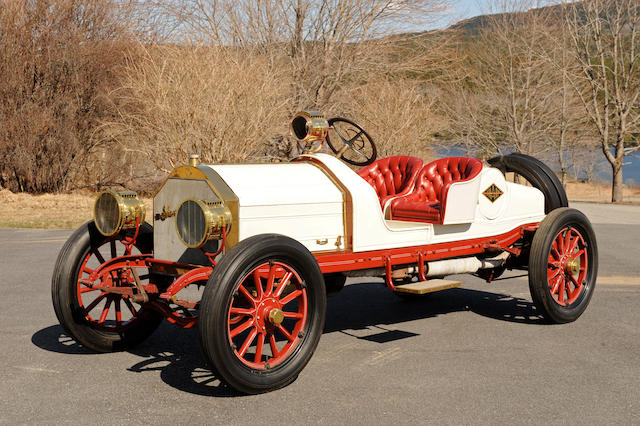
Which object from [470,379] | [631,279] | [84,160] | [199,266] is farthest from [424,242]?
[84,160]

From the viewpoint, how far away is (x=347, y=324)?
575cm

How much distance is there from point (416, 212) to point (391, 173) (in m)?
1.03

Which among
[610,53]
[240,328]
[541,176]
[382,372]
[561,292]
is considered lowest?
[382,372]

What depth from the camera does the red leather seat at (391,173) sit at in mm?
6195

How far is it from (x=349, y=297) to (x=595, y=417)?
3.49 m

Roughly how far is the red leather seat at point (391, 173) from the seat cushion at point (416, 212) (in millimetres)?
549

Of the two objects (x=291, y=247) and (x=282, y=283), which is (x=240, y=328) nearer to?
(x=282, y=283)

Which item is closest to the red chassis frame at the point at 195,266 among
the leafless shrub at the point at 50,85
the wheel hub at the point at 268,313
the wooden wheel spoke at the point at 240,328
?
the wooden wheel spoke at the point at 240,328

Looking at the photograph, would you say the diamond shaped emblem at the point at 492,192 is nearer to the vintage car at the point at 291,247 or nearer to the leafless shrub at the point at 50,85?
the vintage car at the point at 291,247

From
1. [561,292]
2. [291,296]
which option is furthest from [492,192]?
[291,296]

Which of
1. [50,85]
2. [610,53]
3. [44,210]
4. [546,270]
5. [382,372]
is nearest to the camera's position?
[382,372]

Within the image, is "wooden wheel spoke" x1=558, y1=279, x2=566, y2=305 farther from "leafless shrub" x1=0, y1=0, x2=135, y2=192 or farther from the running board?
Answer: "leafless shrub" x1=0, y1=0, x2=135, y2=192

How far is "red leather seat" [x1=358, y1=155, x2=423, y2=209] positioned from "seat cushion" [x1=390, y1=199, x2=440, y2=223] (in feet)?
1.80

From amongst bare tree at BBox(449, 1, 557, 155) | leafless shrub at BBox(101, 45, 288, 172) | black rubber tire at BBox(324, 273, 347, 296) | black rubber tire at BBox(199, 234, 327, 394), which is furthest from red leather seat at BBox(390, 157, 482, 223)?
bare tree at BBox(449, 1, 557, 155)
